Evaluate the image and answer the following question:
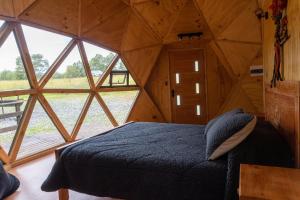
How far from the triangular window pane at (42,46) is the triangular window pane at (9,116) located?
0.58m

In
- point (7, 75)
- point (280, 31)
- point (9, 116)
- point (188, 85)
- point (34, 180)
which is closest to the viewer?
point (280, 31)

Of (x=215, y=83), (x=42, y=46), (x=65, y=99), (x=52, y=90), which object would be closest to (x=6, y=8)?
(x=42, y=46)

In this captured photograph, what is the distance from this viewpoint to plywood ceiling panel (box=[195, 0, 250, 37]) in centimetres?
460

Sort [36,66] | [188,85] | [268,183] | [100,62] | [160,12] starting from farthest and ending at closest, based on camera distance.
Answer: [188,85] → [100,62] → [160,12] → [36,66] → [268,183]

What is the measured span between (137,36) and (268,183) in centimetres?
496

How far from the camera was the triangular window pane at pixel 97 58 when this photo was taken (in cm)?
541

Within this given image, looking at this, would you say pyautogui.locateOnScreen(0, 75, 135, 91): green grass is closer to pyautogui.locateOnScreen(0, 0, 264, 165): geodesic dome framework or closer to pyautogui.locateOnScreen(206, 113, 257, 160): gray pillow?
pyautogui.locateOnScreen(0, 0, 264, 165): geodesic dome framework

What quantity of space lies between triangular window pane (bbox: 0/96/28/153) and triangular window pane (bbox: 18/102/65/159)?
232 millimetres

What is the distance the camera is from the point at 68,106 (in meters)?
5.15

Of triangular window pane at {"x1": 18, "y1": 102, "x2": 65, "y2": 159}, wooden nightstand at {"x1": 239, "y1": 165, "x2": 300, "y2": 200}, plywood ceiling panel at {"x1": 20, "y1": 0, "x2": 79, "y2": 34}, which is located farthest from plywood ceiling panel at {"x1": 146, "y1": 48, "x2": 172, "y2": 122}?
wooden nightstand at {"x1": 239, "y1": 165, "x2": 300, "y2": 200}

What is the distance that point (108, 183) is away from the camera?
227 centimetres

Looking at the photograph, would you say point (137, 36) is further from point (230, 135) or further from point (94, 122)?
point (230, 135)

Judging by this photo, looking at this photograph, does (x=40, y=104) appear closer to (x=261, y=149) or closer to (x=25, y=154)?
(x=25, y=154)

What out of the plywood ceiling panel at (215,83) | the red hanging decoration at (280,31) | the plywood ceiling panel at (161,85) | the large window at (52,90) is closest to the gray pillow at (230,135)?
the red hanging decoration at (280,31)
